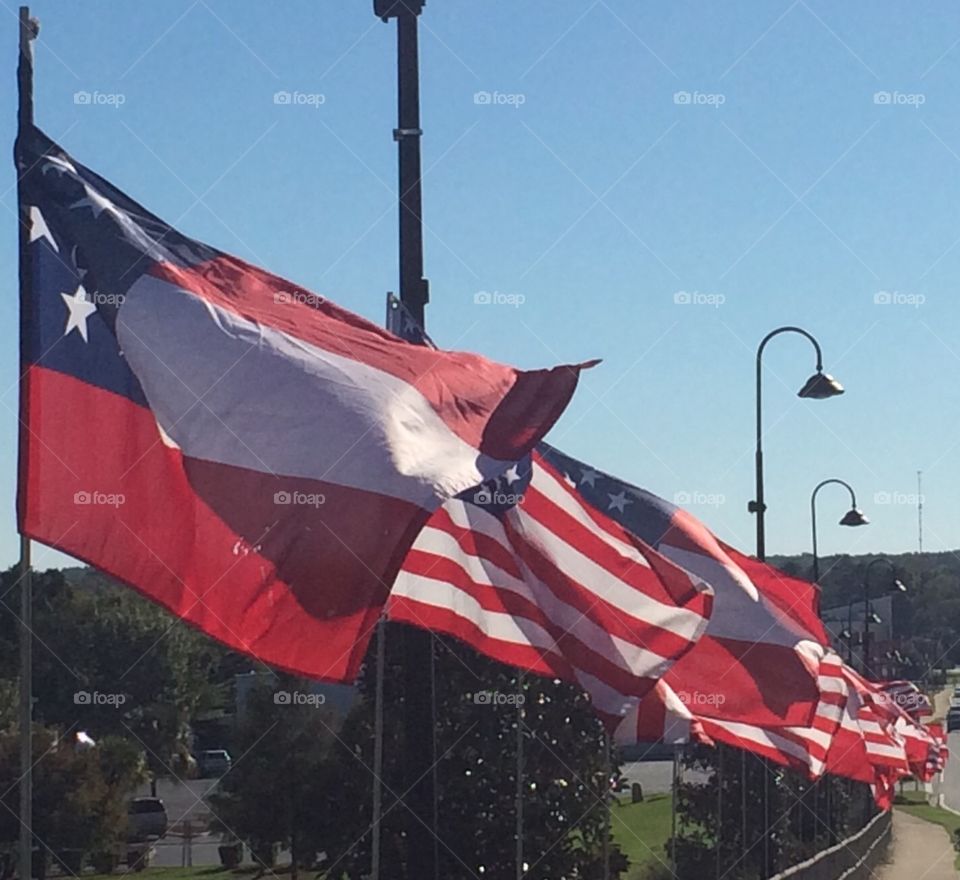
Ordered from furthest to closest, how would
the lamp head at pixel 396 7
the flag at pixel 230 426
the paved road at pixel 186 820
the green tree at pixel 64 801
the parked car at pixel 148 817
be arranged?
the parked car at pixel 148 817
the paved road at pixel 186 820
the green tree at pixel 64 801
the lamp head at pixel 396 7
the flag at pixel 230 426

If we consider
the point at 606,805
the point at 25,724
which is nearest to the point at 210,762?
the point at 606,805

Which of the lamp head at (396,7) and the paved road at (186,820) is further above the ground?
the lamp head at (396,7)

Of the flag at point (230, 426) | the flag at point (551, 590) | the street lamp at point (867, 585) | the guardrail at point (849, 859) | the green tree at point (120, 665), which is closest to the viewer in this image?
the flag at point (230, 426)

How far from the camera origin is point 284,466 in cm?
773

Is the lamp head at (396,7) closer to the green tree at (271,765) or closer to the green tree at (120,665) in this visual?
the green tree at (271,765)

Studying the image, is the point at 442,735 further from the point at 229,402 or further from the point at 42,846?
the point at 42,846

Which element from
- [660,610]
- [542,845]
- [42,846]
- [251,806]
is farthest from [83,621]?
[660,610]

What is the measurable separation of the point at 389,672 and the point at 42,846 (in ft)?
54.7

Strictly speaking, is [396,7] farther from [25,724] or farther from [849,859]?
[849,859]

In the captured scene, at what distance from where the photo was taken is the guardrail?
23.0 meters

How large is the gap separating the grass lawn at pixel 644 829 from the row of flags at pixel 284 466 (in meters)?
18.8

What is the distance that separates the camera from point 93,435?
8414 mm

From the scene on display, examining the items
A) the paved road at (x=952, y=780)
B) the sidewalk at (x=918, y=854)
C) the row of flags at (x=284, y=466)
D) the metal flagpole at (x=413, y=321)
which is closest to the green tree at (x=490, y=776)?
the row of flags at (x=284, y=466)

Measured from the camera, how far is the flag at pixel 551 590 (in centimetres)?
1008
